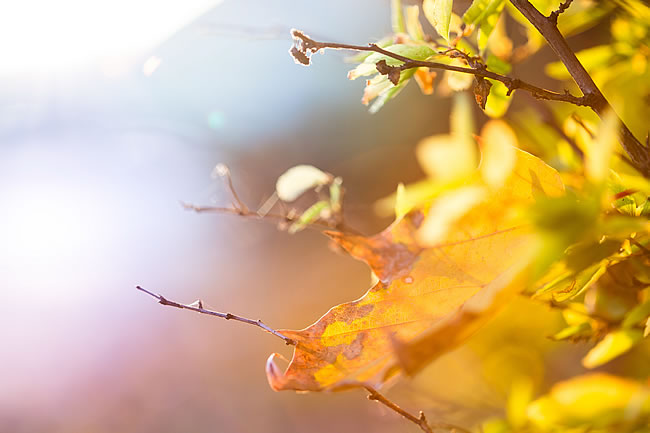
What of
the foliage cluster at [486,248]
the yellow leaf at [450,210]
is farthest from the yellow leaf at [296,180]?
the yellow leaf at [450,210]

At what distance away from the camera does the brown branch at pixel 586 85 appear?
0.27 metres

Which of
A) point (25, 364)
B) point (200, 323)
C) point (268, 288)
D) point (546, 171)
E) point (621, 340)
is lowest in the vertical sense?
point (25, 364)

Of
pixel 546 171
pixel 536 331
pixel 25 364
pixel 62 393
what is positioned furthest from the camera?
pixel 25 364

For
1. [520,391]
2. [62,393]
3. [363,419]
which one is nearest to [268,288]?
[363,419]

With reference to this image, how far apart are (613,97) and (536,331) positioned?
35cm

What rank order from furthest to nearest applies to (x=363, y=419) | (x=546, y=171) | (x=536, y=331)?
(x=363, y=419) → (x=536, y=331) → (x=546, y=171)

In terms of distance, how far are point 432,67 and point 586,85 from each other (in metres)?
0.09

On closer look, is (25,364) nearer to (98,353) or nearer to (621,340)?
(98,353)

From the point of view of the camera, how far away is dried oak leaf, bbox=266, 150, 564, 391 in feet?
0.82

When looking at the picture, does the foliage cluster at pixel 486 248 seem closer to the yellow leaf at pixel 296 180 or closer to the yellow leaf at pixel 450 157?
the yellow leaf at pixel 450 157

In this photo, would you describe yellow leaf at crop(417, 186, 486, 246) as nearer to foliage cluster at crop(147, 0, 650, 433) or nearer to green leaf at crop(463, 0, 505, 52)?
foliage cluster at crop(147, 0, 650, 433)

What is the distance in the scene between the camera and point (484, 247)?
27 cm

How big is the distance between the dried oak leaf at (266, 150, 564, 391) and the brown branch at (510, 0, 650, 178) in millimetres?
46

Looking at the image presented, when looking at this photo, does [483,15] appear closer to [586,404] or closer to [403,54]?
[403,54]
